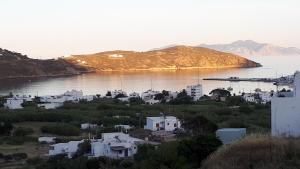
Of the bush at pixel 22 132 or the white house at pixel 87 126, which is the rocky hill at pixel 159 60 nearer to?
the white house at pixel 87 126

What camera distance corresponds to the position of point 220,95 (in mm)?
42312

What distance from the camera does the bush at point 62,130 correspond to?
871 inches

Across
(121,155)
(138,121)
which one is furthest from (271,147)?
(138,121)

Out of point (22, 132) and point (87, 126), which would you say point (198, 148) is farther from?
point (87, 126)

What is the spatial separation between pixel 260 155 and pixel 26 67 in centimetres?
9233

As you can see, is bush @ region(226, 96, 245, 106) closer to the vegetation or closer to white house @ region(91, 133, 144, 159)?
the vegetation

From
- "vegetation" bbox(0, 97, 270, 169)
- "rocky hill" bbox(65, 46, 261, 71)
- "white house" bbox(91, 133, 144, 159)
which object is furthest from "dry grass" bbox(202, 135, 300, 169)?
"rocky hill" bbox(65, 46, 261, 71)

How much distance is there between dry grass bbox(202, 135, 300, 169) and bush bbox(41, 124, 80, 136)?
52.4ft

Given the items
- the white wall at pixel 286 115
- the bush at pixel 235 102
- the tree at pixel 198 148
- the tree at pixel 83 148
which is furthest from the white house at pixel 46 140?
the bush at pixel 235 102

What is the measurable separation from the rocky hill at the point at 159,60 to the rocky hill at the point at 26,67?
12349 mm

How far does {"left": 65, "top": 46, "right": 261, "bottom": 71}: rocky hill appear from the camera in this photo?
120625 millimetres

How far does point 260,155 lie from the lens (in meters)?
6.19

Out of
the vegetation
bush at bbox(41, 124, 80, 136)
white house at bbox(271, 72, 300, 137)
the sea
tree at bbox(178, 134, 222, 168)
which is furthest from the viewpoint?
the sea

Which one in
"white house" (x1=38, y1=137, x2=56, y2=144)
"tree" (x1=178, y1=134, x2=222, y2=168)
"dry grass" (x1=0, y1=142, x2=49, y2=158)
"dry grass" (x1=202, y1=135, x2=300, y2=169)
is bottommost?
"dry grass" (x1=0, y1=142, x2=49, y2=158)
